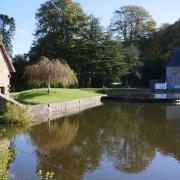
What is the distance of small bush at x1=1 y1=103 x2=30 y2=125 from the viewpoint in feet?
72.5

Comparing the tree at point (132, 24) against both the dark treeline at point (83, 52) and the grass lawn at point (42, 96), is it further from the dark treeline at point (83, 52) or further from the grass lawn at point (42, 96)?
the grass lawn at point (42, 96)

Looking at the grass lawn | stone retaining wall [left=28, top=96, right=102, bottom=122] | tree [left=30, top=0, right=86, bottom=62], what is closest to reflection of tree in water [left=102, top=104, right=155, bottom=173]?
stone retaining wall [left=28, top=96, right=102, bottom=122]

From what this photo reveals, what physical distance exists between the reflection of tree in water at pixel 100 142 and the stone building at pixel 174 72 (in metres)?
36.3

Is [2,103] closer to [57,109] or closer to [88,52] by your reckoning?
[57,109]

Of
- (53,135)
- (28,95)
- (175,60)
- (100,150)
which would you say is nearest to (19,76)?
(28,95)

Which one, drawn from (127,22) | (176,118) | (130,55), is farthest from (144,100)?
(127,22)

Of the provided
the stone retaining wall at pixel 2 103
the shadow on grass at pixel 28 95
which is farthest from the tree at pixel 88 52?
the stone retaining wall at pixel 2 103

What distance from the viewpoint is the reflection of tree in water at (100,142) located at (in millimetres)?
14470

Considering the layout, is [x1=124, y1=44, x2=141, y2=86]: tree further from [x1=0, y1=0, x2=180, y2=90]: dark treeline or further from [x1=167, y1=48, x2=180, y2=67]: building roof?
[x1=167, y1=48, x2=180, y2=67]: building roof

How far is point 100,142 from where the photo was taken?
18547 mm

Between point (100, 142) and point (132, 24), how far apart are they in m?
62.4

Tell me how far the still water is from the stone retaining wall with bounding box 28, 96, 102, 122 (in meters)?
1.55

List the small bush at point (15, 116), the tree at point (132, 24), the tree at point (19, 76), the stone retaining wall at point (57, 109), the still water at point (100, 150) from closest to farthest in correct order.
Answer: the still water at point (100, 150), the small bush at point (15, 116), the stone retaining wall at point (57, 109), the tree at point (19, 76), the tree at point (132, 24)

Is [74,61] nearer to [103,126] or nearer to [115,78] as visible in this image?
→ [115,78]
